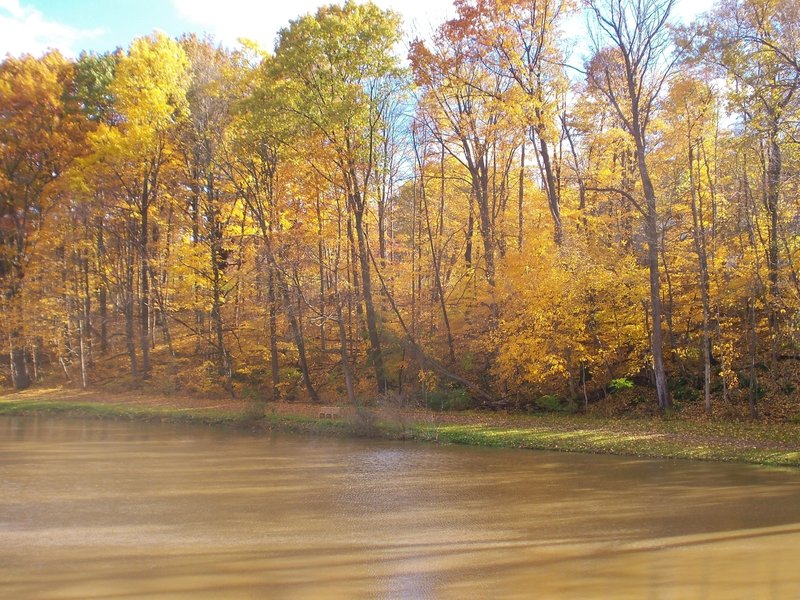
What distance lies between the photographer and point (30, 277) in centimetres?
2819

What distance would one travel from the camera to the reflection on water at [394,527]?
248 inches

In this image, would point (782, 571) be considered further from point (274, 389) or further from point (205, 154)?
point (205, 154)

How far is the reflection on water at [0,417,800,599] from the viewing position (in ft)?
20.7

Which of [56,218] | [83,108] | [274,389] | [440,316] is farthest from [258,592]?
[83,108]

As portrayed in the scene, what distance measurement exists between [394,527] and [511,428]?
30.0ft

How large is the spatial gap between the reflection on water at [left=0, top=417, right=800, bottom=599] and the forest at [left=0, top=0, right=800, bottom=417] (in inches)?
258

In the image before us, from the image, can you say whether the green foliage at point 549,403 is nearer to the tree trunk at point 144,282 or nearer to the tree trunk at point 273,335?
the tree trunk at point 273,335

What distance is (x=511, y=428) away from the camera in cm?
1698

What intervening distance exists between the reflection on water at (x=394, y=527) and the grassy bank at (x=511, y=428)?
2.95ft

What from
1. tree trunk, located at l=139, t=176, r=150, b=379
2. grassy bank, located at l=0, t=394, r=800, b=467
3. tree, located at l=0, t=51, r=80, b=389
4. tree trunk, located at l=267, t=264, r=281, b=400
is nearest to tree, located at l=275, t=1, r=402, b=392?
tree trunk, located at l=267, t=264, r=281, b=400

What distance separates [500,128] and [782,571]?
1737cm

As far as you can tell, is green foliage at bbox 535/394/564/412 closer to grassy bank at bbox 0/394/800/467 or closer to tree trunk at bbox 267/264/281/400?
grassy bank at bbox 0/394/800/467

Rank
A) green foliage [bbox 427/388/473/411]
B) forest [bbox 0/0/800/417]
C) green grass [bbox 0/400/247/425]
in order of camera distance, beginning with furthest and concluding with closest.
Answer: green foliage [bbox 427/388/473/411] → green grass [bbox 0/400/247/425] → forest [bbox 0/0/800/417]

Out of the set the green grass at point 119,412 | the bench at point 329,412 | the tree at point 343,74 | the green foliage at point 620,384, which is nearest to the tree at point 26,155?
the green grass at point 119,412
